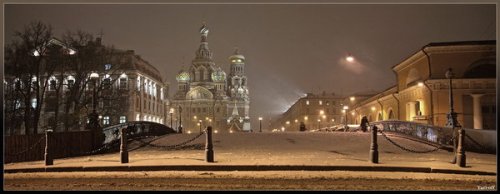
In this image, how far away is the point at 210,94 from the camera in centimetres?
14100

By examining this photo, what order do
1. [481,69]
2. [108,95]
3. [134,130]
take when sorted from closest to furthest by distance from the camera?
[134,130], [481,69], [108,95]

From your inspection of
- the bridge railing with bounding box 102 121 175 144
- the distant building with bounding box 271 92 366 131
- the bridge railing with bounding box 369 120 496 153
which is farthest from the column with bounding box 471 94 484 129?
the distant building with bounding box 271 92 366 131

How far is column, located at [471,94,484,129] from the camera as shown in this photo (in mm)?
33781

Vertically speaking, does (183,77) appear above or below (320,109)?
above

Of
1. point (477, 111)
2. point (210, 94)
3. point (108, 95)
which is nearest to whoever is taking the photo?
point (477, 111)

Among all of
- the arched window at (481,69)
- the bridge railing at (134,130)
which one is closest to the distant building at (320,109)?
the arched window at (481,69)

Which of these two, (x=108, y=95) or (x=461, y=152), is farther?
(x=108, y=95)

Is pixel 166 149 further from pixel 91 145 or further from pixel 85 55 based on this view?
pixel 85 55

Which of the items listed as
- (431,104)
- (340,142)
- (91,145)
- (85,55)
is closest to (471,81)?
(431,104)

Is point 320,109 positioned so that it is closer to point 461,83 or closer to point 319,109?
point 319,109

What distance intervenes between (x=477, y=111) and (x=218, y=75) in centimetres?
11955

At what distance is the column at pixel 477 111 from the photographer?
1330 inches

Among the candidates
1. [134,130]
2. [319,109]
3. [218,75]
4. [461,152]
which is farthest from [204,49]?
[461,152]

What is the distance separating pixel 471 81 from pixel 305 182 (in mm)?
28055
